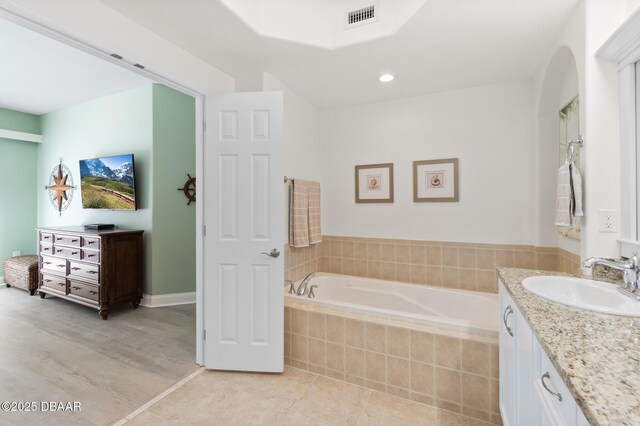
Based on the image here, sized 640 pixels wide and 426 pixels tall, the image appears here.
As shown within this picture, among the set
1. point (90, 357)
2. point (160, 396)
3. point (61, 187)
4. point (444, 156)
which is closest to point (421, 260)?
point (444, 156)

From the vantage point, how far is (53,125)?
437cm

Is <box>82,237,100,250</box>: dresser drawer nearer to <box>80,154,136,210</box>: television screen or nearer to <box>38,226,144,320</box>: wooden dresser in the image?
<box>38,226,144,320</box>: wooden dresser

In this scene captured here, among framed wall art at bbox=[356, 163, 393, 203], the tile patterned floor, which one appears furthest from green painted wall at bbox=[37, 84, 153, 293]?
framed wall art at bbox=[356, 163, 393, 203]

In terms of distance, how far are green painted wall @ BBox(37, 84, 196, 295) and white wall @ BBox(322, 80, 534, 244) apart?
6.04 ft

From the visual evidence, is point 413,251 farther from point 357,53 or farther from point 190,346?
point 190,346

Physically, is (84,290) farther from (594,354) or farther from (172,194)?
(594,354)

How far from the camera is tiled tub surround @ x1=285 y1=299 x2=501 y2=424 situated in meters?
1.64

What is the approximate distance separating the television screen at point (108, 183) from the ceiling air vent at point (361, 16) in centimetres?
305

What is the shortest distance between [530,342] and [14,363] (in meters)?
3.50

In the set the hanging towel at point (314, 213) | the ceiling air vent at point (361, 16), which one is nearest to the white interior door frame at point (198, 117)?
the hanging towel at point (314, 213)

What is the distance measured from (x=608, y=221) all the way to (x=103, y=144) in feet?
17.0

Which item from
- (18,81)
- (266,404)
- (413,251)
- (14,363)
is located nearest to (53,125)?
(18,81)

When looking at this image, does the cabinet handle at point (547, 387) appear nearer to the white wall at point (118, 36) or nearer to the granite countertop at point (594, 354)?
the granite countertop at point (594, 354)

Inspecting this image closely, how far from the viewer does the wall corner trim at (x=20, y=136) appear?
411cm
